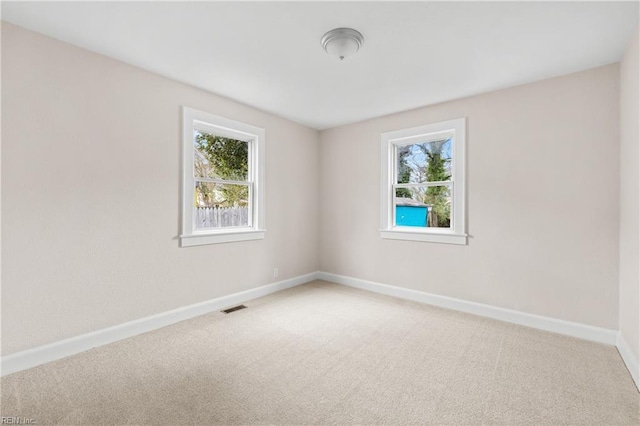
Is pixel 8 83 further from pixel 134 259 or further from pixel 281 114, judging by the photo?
pixel 281 114

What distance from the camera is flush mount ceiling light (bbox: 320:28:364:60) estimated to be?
2203 mm

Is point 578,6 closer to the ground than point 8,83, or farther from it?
farther from it

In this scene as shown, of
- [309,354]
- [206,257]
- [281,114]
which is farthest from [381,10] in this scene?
[206,257]

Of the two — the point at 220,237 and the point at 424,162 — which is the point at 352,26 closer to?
the point at 424,162

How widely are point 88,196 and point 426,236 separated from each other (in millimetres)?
3624

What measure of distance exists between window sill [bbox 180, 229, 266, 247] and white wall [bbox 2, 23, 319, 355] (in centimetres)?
7

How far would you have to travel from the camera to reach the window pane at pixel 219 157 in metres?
3.44

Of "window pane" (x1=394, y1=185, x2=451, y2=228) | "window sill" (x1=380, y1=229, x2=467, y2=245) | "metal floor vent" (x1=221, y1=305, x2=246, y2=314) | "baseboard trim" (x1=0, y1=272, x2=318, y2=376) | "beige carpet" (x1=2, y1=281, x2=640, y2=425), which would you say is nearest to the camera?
"beige carpet" (x1=2, y1=281, x2=640, y2=425)

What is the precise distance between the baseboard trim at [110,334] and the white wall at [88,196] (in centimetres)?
6

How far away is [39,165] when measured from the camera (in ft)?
7.41

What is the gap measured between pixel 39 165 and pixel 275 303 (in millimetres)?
2640

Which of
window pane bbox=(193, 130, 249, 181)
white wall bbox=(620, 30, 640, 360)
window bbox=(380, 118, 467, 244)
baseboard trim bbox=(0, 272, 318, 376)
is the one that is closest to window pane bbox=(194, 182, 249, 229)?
window pane bbox=(193, 130, 249, 181)

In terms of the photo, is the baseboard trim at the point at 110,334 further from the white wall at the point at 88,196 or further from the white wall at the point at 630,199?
the white wall at the point at 630,199

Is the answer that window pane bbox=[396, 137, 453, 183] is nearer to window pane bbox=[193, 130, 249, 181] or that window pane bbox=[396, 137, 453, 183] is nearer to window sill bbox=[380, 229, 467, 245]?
window sill bbox=[380, 229, 467, 245]
